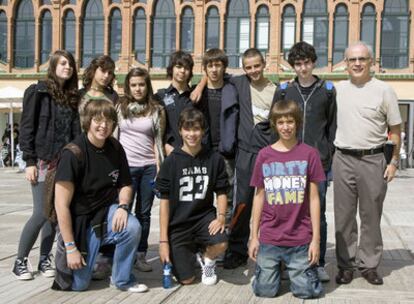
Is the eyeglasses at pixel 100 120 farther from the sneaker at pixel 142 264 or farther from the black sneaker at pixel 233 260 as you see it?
the black sneaker at pixel 233 260

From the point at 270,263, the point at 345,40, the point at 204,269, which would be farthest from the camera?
the point at 345,40

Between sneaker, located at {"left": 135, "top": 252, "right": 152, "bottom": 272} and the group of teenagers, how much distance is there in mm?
12

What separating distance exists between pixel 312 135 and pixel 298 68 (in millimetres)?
666

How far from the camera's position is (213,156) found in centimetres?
575

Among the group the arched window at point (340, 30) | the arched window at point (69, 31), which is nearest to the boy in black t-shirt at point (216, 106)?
the arched window at point (340, 30)

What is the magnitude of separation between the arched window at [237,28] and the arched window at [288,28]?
182 centimetres

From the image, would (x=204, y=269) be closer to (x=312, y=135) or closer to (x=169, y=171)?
(x=169, y=171)

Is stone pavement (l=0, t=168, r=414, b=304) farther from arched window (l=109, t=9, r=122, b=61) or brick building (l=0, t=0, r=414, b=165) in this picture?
arched window (l=109, t=9, r=122, b=61)

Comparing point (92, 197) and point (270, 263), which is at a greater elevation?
point (92, 197)

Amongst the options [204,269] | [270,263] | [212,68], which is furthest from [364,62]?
[204,269]

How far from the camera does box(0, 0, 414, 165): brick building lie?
94.2 ft

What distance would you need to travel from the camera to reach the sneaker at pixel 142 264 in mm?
6055

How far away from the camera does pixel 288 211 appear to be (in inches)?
207

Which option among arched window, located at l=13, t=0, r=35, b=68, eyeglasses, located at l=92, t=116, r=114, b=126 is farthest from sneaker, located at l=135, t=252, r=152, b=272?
arched window, located at l=13, t=0, r=35, b=68
